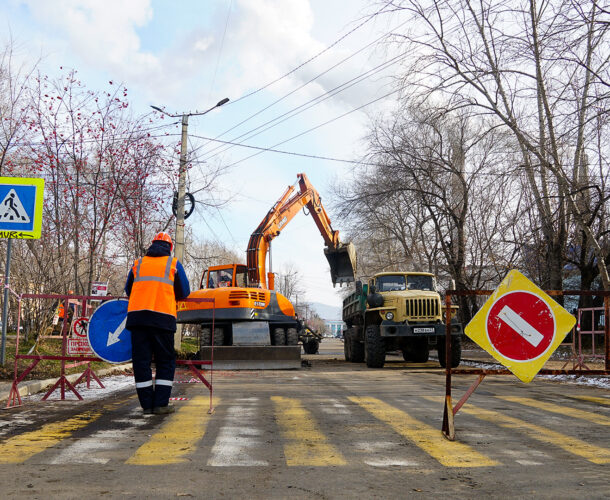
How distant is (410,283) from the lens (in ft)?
59.8

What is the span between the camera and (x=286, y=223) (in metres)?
21.1

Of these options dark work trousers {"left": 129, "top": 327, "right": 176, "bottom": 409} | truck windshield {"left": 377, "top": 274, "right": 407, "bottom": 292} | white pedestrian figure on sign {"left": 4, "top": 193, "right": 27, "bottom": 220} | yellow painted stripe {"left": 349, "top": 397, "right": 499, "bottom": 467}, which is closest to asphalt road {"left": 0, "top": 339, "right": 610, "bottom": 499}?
yellow painted stripe {"left": 349, "top": 397, "right": 499, "bottom": 467}

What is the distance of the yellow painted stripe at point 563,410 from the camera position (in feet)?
22.0

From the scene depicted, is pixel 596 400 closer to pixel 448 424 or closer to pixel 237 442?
pixel 448 424

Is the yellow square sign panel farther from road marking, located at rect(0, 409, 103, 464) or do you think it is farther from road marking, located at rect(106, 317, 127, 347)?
road marking, located at rect(106, 317, 127, 347)

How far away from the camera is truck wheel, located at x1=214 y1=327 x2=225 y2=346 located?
1747 cm

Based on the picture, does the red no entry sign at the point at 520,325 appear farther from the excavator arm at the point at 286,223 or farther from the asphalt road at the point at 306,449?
the excavator arm at the point at 286,223

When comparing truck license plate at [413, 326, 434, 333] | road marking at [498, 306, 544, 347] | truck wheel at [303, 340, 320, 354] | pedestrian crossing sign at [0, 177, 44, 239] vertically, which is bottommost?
truck wheel at [303, 340, 320, 354]

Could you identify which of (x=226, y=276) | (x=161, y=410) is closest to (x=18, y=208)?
(x=161, y=410)

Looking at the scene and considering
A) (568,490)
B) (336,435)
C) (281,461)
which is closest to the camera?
(568,490)

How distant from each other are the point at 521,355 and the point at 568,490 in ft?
6.66

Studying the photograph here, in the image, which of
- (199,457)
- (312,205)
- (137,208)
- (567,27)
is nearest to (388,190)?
(312,205)

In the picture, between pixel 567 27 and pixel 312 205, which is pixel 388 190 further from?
pixel 567 27

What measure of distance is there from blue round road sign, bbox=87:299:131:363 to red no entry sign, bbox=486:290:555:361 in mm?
4230
